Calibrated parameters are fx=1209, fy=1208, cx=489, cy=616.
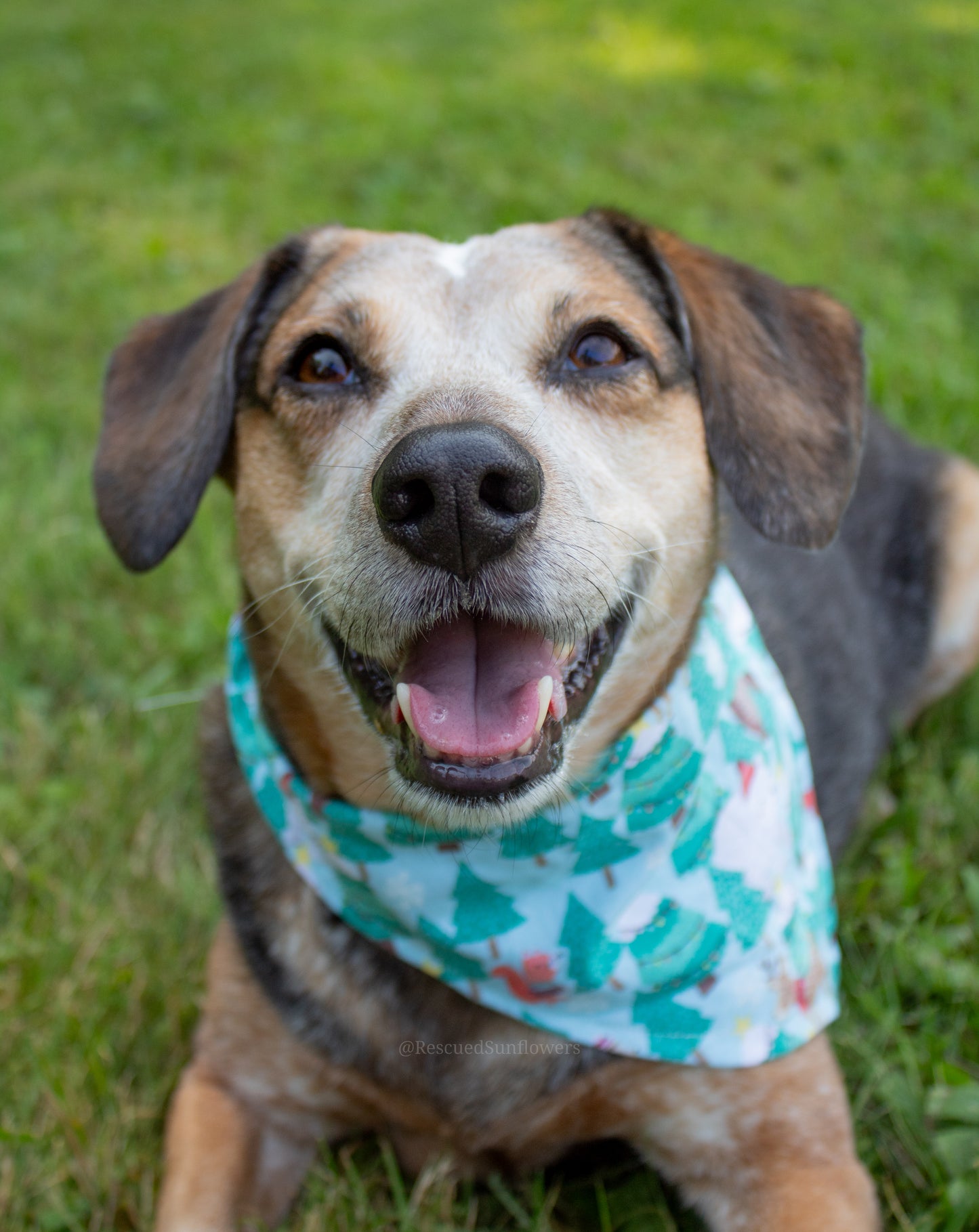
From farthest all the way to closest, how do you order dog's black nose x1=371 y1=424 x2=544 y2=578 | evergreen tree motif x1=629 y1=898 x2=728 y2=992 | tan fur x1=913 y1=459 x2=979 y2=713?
tan fur x1=913 y1=459 x2=979 y2=713 < evergreen tree motif x1=629 y1=898 x2=728 y2=992 < dog's black nose x1=371 y1=424 x2=544 y2=578

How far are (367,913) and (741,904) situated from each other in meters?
0.87

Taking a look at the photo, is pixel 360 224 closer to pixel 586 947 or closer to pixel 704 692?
pixel 704 692

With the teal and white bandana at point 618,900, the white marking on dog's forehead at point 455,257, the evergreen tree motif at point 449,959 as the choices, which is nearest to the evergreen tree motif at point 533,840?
the teal and white bandana at point 618,900

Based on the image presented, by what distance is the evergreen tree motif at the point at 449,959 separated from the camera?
2.69m

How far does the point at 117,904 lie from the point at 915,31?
928cm

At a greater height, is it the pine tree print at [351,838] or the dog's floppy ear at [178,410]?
the dog's floppy ear at [178,410]

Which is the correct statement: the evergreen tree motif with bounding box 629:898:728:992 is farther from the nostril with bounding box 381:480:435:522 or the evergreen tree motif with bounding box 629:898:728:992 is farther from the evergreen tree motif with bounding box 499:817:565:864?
the nostril with bounding box 381:480:435:522

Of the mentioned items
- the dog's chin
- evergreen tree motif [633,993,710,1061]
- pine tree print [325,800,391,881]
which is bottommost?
evergreen tree motif [633,993,710,1061]

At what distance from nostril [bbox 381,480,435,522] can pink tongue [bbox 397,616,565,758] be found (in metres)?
0.28

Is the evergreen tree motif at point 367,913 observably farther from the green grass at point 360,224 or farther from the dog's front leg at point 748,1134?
the dog's front leg at point 748,1134

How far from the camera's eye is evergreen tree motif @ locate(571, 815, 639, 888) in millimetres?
2672

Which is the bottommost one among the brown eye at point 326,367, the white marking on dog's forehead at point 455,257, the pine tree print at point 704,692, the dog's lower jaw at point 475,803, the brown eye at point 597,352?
the pine tree print at point 704,692

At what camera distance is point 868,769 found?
12.8 ft

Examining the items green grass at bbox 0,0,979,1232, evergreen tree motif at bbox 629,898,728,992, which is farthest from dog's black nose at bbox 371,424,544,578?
green grass at bbox 0,0,979,1232
